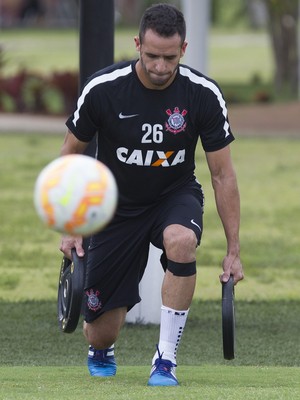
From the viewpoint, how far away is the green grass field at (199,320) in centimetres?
727

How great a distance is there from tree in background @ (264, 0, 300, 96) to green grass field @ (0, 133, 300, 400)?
12.7m

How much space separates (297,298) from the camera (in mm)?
12141

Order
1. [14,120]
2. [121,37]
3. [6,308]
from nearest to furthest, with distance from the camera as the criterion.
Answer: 1. [6,308]
2. [14,120]
3. [121,37]

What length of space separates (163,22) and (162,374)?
6.18 ft

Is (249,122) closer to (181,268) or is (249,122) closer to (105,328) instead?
(105,328)

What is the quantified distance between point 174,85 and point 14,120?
21759 millimetres

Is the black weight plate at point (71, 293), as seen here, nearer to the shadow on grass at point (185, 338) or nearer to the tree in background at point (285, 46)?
the shadow on grass at point (185, 338)

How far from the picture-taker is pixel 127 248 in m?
7.45

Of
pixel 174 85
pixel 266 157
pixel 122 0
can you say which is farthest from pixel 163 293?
pixel 122 0

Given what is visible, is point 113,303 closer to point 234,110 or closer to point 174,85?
point 174,85

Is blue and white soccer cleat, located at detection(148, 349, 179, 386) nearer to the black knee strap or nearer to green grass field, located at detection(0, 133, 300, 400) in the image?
green grass field, located at detection(0, 133, 300, 400)

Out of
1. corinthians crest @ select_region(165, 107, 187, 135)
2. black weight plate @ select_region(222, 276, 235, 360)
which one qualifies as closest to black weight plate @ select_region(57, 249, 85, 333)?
black weight plate @ select_region(222, 276, 235, 360)

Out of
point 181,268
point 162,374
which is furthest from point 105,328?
point 181,268

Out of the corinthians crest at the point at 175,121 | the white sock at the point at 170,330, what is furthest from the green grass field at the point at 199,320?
the corinthians crest at the point at 175,121
